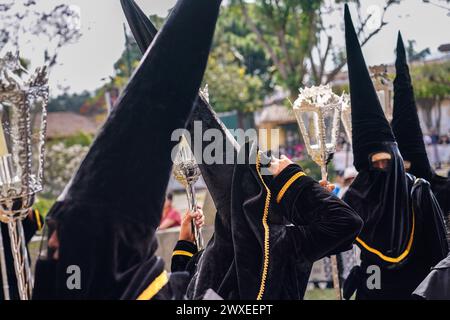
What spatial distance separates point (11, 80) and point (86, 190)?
0.89 m

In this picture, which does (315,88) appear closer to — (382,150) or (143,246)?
(382,150)

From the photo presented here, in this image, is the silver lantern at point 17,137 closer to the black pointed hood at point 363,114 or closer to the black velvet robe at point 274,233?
the black velvet robe at point 274,233

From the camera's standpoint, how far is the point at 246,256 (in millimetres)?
2271

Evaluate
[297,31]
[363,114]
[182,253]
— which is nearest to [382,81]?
[363,114]

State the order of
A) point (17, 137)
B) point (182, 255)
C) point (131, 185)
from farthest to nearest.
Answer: point (182, 255), point (17, 137), point (131, 185)

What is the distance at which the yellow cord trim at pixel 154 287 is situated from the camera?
1787 millimetres

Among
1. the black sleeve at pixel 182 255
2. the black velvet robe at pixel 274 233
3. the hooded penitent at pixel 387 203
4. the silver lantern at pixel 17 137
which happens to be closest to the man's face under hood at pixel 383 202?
the hooded penitent at pixel 387 203

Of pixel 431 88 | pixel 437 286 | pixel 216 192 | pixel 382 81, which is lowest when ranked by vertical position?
pixel 437 286

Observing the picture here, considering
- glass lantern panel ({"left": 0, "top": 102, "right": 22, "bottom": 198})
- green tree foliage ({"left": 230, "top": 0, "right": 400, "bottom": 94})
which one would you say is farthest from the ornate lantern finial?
green tree foliage ({"left": 230, "top": 0, "right": 400, "bottom": 94})

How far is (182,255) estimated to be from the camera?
9.44ft

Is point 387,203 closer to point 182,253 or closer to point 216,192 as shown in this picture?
point 182,253

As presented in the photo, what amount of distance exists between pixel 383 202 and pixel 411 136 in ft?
3.19

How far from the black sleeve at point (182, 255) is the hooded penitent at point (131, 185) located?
95 cm
